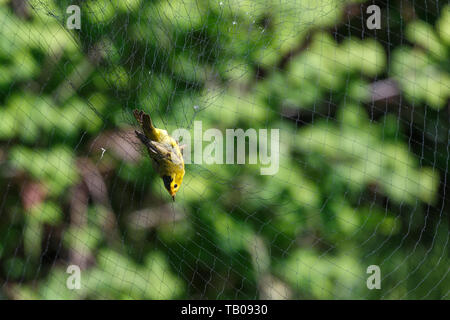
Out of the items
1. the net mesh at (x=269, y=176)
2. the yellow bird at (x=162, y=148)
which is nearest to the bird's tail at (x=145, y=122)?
the yellow bird at (x=162, y=148)

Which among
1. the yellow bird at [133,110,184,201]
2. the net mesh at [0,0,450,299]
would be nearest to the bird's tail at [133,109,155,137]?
the yellow bird at [133,110,184,201]

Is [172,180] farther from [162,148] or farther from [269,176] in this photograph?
[269,176]

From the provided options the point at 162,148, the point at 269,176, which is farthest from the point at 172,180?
the point at 269,176

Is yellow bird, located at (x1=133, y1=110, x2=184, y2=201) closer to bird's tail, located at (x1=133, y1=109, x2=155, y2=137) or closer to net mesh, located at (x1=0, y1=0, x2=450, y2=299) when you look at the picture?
bird's tail, located at (x1=133, y1=109, x2=155, y2=137)

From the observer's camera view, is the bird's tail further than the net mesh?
No

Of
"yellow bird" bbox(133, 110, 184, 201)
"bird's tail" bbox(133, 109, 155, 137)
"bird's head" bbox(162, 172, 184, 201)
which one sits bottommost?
"bird's head" bbox(162, 172, 184, 201)

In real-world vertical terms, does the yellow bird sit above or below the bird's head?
above

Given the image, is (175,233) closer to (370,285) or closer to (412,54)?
(370,285)
